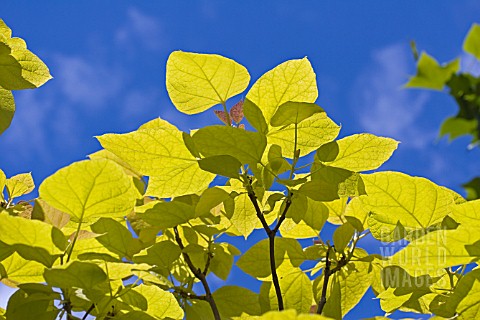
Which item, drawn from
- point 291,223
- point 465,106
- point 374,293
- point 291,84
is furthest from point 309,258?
point 465,106

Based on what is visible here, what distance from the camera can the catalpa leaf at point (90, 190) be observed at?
0.82 meters

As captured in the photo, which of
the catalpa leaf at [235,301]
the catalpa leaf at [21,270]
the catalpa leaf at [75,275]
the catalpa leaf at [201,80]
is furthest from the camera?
the catalpa leaf at [235,301]

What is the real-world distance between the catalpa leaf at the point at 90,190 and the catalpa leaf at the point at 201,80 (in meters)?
Result: 0.25

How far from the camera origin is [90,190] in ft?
2.75

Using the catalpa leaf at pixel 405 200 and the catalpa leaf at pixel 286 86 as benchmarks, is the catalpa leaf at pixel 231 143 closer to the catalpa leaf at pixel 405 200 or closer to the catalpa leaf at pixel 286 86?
the catalpa leaf at pixel 286 86

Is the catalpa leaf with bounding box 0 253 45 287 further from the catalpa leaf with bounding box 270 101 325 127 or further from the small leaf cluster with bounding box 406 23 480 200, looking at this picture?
the small leaf cluster with bounding box 406 23 480 200

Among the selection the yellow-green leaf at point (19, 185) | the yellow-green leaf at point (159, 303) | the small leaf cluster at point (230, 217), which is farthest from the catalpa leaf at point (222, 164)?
the yellow-green leaf at point (19, 185)

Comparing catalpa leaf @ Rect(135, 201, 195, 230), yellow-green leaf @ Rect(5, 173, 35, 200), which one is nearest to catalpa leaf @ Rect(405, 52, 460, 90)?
catalpa leaf @ Rect(135, 201, 195, 230)

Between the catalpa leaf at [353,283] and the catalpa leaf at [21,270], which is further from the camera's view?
the catalpa leaf at [353,283]

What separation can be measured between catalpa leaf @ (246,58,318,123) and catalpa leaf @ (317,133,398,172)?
11 cm

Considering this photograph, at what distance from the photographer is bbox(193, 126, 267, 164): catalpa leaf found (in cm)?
90

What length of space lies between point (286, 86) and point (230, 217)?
26 centimetres

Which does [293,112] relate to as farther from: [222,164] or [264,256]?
[264,256]

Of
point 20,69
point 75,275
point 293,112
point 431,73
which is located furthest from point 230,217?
point 431,73
